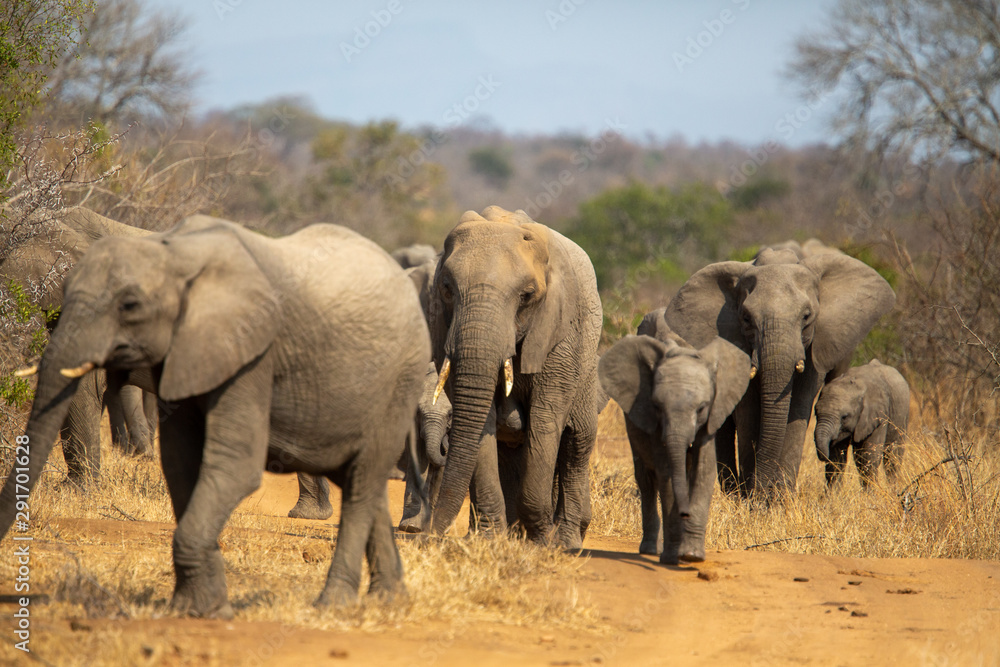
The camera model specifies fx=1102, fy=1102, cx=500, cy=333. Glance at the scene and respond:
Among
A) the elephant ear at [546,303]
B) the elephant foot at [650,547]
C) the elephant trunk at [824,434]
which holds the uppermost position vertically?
the elephant ear at [546,303]

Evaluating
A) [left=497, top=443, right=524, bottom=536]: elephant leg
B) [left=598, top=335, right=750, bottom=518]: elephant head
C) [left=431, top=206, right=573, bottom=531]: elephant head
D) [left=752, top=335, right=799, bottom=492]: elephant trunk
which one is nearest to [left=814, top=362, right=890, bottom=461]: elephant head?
[left=752, top=335, right=799, bottom=492]: elephant trunk

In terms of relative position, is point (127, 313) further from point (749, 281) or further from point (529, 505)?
point (749, 281)

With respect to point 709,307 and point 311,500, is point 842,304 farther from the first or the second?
point 311,500

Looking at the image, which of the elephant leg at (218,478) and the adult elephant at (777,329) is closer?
the elephant leg at (218,478)

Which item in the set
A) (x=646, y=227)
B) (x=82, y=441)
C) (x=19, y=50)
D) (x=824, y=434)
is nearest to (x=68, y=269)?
(x=82, y=441)

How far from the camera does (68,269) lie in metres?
7.73

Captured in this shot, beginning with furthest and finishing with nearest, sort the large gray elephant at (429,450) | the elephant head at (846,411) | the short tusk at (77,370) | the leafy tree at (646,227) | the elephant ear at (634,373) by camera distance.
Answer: the leafy tree at (646,227) < the elephant head at (846,411) < the large gray elephant at (429,450) < the elephant ear at (634,373) < the short tusk at (77,370)

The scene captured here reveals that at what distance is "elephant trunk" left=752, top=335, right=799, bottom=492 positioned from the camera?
8.71 metres

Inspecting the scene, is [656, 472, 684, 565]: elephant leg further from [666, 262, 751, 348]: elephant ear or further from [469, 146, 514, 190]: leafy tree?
[469, 146, 514, 190]: leafy tree

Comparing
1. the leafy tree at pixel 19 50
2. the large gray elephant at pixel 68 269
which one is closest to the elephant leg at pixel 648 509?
the large gray elephant at pixel 68 269

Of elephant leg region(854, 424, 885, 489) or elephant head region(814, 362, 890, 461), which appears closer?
elephant head region(814, 362, 890, 461)

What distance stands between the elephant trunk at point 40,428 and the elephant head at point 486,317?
7.92ft

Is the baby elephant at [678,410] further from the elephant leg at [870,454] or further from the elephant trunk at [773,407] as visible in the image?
the elephant leg at [870,454]

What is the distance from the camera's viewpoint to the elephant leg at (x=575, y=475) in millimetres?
7184
